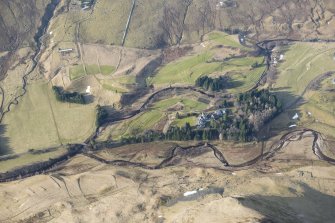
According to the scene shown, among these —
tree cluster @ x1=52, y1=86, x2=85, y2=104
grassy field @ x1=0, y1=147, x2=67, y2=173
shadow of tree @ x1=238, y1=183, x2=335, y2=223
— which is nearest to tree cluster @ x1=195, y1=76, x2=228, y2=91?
tree cluster @ x1=52, y1=86, x2=85, y2=104

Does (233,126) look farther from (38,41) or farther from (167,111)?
(38,41)

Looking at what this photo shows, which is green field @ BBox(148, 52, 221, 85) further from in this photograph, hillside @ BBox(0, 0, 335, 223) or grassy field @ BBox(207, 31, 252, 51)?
grassy field @ BBox(207, 31, 252, 51)

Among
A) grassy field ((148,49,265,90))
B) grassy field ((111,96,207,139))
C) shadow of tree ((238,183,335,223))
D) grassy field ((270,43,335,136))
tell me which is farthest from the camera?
grassy field ((148,49,265,90))

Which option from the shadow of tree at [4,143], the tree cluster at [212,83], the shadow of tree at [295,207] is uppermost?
the tree cluster at [212,83]

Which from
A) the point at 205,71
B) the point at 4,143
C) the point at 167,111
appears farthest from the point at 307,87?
the point at 4,143

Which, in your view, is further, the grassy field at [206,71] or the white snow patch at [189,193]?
the grassy field at [206,71]

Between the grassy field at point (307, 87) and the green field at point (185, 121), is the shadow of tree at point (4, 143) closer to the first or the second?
the green field at point (185, 121)

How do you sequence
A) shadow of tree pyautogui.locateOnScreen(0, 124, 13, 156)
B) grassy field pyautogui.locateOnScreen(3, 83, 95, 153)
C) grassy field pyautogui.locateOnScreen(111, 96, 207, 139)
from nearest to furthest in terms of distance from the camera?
shadow of tree pyautogui.locateOnScreen(0, 124, 13, 156), grassy field pyautogui.locateOnScreen(3, 83, 95, 153), grassy field pyautogui.locateOnScreen(111, 96, 207, 139)

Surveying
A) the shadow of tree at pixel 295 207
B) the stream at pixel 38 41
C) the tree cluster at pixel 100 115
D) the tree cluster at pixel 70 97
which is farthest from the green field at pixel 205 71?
the shadow of tree at pixel 295 207
